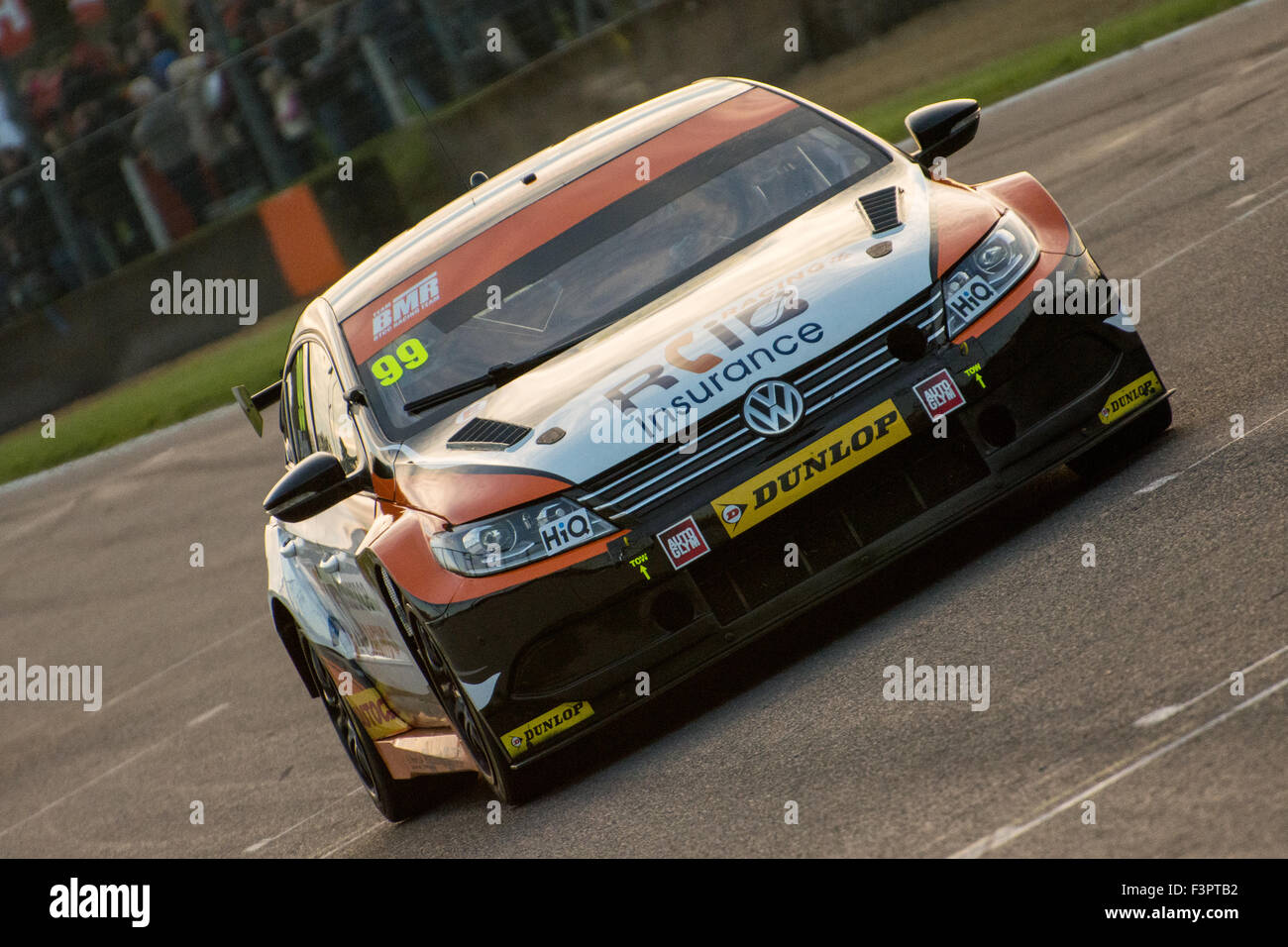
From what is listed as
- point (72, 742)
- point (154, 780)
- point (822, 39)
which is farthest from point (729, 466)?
point (822, 39)

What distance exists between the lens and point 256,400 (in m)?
7.81

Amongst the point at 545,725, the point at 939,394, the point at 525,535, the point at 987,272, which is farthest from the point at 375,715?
the point at 987,272

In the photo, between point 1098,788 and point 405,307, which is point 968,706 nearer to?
point 1098,788

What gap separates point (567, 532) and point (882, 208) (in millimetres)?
1648

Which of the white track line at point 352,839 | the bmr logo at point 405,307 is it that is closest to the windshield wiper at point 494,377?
the bmr logo at point 405,307

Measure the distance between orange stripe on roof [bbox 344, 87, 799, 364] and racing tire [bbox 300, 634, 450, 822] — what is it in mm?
1264

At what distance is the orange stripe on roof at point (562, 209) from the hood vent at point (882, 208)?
2.53 ft

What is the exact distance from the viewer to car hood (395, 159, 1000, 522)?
17.7 ft

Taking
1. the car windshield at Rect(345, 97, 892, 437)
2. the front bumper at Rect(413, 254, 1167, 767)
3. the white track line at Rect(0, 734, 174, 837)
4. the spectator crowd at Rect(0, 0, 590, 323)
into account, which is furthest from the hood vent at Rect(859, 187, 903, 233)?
the spectator crowd at Rect(0, 0, 590, 323)

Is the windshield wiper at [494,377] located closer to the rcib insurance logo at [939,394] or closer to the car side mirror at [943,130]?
the rcib insurance logo at [939,394]

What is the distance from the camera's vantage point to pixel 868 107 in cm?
2075

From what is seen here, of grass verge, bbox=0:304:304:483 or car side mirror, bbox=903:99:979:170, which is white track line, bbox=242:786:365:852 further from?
grass verge, bbox=0:304:304:483

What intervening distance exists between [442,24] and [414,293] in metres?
15.4
